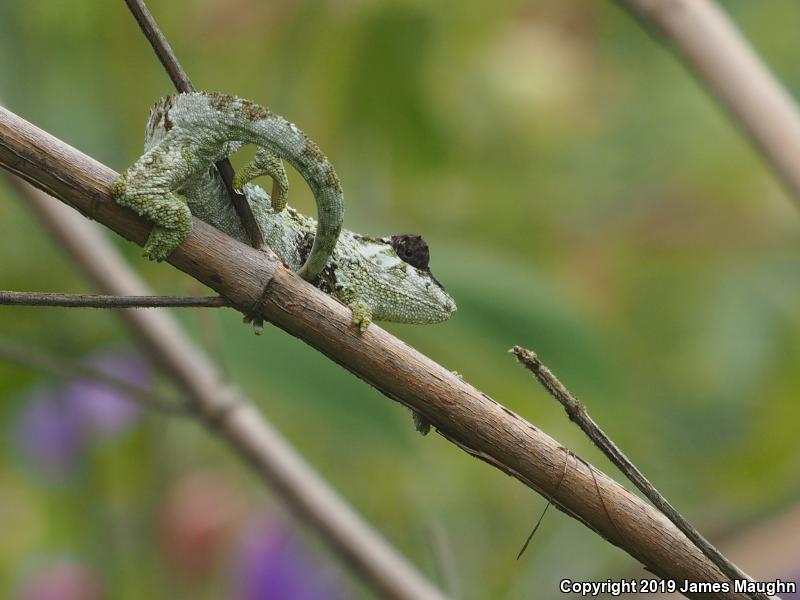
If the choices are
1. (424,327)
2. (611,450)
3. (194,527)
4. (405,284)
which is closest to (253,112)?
(405,284)

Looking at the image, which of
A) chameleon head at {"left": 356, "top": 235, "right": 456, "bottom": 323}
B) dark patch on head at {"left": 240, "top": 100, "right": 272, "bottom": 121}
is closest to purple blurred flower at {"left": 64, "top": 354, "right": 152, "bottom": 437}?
chameleon head at {"left": 356, "top": 235, "right": 456, "bottom": 323}

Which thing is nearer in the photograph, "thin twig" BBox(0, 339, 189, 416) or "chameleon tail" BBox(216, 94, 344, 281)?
"chameleon tail" BBox(216, 94, 344, 281)

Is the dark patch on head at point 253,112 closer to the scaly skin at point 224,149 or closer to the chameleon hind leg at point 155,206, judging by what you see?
the scaly skin at point 224,149

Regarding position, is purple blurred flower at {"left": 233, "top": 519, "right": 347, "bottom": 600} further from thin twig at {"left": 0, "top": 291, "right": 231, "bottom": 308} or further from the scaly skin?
thin twig at {"left": 0, "top": 291, "right": 231, "bottom": 308}

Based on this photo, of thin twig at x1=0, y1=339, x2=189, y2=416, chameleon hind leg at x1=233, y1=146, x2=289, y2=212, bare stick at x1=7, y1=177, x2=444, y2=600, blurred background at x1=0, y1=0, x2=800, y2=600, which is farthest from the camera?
blurred background at x1=0, y1=0, x2=800, y2=600

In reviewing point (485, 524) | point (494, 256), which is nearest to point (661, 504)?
point (494, 256)

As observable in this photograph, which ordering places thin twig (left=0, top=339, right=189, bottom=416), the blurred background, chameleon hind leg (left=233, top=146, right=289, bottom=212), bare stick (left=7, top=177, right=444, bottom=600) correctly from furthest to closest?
the blurred background
bare stick (left=7, top=177, right=444, bottom=600)
thin twig (left=0, top=339, right=189, bottom=416)
chameleon hind leg (left=233, top=146, right=289, bottom=212)

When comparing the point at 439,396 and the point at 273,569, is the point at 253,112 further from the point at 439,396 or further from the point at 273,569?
the point at 273,569
